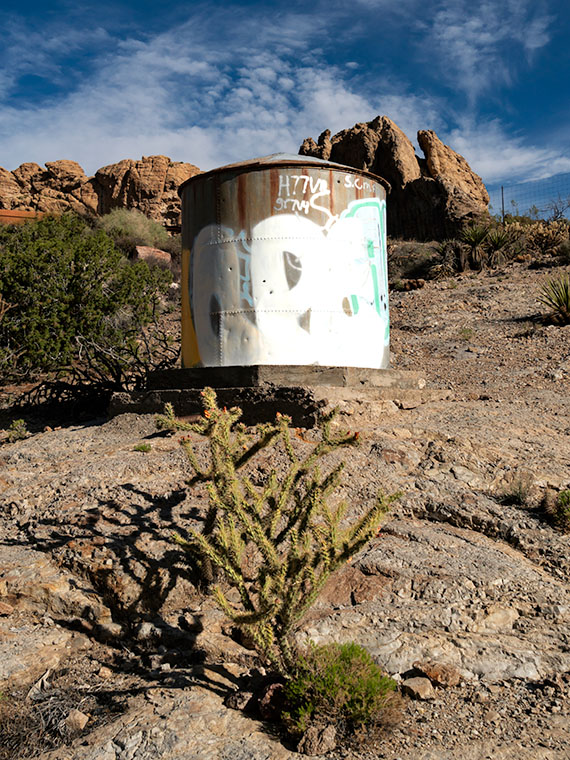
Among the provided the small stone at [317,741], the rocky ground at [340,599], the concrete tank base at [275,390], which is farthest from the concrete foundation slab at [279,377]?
the small stone at [317,741]

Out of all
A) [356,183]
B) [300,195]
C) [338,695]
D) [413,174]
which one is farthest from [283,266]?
[413,174]

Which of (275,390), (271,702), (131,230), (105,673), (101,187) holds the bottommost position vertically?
(105,673)

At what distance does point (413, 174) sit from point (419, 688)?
2754 cm

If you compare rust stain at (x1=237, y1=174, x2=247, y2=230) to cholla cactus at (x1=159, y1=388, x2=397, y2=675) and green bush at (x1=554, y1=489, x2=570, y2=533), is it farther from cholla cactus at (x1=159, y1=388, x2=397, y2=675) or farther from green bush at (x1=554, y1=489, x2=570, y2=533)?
green bush at (x1=554, y1=489, x2=570, y2=533)

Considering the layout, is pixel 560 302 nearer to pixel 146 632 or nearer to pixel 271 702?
pixel 146 632

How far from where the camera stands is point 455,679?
2904 millimetres

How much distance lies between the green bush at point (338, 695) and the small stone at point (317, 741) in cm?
4

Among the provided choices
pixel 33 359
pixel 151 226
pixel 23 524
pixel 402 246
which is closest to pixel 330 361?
pixel 23 524

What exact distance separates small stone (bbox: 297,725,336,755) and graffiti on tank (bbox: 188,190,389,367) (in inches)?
162

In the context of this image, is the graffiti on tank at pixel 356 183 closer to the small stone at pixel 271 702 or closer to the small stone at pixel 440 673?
the small stone at pixel 440 673

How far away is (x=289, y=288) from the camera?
6.39 meters

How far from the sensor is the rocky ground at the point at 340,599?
269 cm

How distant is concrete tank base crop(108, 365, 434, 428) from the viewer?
18.8 ft

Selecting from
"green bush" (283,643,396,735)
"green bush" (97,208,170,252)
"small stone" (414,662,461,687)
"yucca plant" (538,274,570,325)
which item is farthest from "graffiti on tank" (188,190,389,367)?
"green bush" (97,208,170,252)
